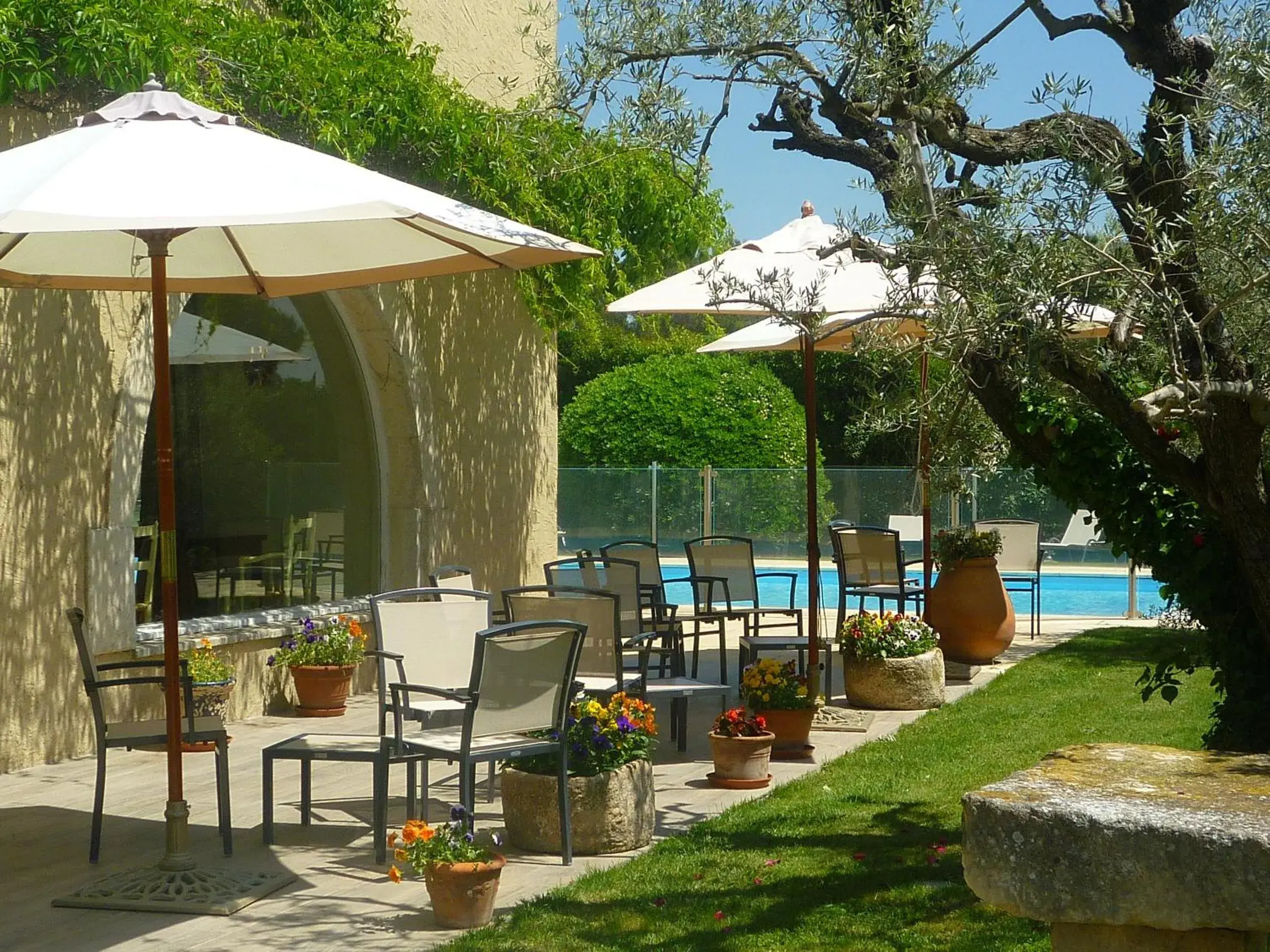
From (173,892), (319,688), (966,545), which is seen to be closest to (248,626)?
(319,688)

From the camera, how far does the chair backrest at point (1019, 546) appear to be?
1305 centimetres

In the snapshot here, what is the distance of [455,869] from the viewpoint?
4.48 m

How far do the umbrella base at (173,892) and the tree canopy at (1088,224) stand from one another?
114 inches

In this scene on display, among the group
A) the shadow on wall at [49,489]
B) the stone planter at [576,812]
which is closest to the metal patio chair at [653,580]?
the shadow on wall at [49,489]

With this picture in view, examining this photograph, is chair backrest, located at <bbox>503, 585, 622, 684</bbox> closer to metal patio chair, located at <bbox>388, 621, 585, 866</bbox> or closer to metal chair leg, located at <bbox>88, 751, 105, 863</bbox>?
metal patio chair, located at <bbox>388, 621, 585, 866</bbox>

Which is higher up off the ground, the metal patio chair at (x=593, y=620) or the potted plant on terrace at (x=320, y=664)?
the metal patio chair at (x=593, y=620)

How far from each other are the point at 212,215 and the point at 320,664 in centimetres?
480

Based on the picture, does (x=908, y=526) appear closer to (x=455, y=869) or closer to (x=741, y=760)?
(x=741, y=760)

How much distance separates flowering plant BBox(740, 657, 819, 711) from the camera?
7062 mm

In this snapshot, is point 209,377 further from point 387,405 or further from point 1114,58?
point 1114,58

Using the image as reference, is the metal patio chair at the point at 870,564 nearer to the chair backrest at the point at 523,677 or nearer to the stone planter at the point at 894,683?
the stone planter at the point at 894,683

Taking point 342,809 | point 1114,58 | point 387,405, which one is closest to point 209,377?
point 387,405

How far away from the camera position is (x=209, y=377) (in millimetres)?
8375

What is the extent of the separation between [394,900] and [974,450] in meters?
3.01
